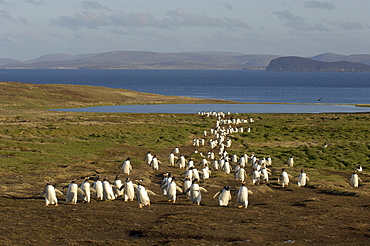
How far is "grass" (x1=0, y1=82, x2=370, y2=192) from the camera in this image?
3036 cm

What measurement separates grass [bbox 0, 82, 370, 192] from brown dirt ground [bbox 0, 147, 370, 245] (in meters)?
6.43

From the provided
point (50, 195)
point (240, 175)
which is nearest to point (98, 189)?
point (50, 195)

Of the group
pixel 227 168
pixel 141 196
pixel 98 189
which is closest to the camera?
pixel 141 196

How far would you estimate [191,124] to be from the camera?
184 feet

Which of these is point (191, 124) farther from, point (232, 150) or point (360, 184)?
point (360, 184)

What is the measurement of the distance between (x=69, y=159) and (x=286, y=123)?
31926 millimetres

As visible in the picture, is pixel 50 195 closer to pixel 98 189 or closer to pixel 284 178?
pixel 98 189

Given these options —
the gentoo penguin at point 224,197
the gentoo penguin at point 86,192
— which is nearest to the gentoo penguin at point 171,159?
the gentoo penguin at point 224,197

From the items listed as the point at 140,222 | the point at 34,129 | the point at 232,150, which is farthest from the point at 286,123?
the point at 140,222

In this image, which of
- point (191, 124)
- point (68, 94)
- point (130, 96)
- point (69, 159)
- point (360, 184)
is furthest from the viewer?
point (130, 96)

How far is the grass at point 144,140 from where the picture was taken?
30.4m

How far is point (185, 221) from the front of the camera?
17.0 metres

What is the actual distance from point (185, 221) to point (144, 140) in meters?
26.3

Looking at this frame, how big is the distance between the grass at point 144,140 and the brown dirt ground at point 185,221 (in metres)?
6.43
